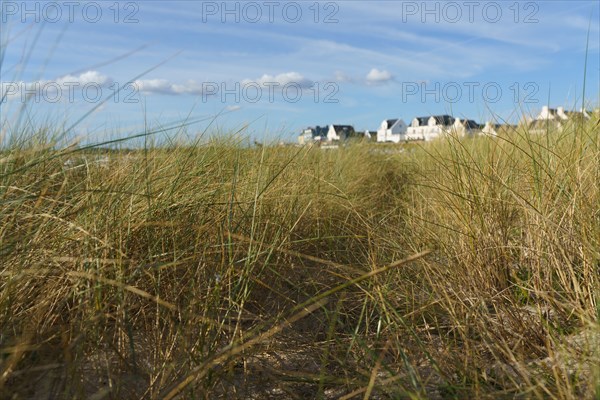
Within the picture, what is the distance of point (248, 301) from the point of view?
70.9 inches

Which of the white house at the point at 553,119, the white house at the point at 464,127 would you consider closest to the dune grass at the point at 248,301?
the white house at the point at 464,127

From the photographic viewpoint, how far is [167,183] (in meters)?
2.16

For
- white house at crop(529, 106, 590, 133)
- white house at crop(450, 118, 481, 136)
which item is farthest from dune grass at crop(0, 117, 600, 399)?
white house at crop(529, 106, 590, 133)

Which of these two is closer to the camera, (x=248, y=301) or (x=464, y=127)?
(x=248, y=301)

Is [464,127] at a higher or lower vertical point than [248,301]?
higher

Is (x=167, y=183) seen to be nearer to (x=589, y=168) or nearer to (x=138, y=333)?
(x=138, y=333)

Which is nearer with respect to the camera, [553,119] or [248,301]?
[248,301]

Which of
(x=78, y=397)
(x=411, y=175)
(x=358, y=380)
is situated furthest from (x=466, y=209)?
(x=411, y=175)

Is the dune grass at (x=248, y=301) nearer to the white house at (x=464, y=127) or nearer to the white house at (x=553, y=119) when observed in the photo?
the white house at (x=464, y=127)

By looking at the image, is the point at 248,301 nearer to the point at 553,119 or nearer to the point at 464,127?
the point at 464,127

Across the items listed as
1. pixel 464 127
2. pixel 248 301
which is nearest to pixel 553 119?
pixel 464 127

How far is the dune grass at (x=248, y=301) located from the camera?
54.6 inches

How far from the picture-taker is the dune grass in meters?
1.39

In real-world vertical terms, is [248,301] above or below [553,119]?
below
